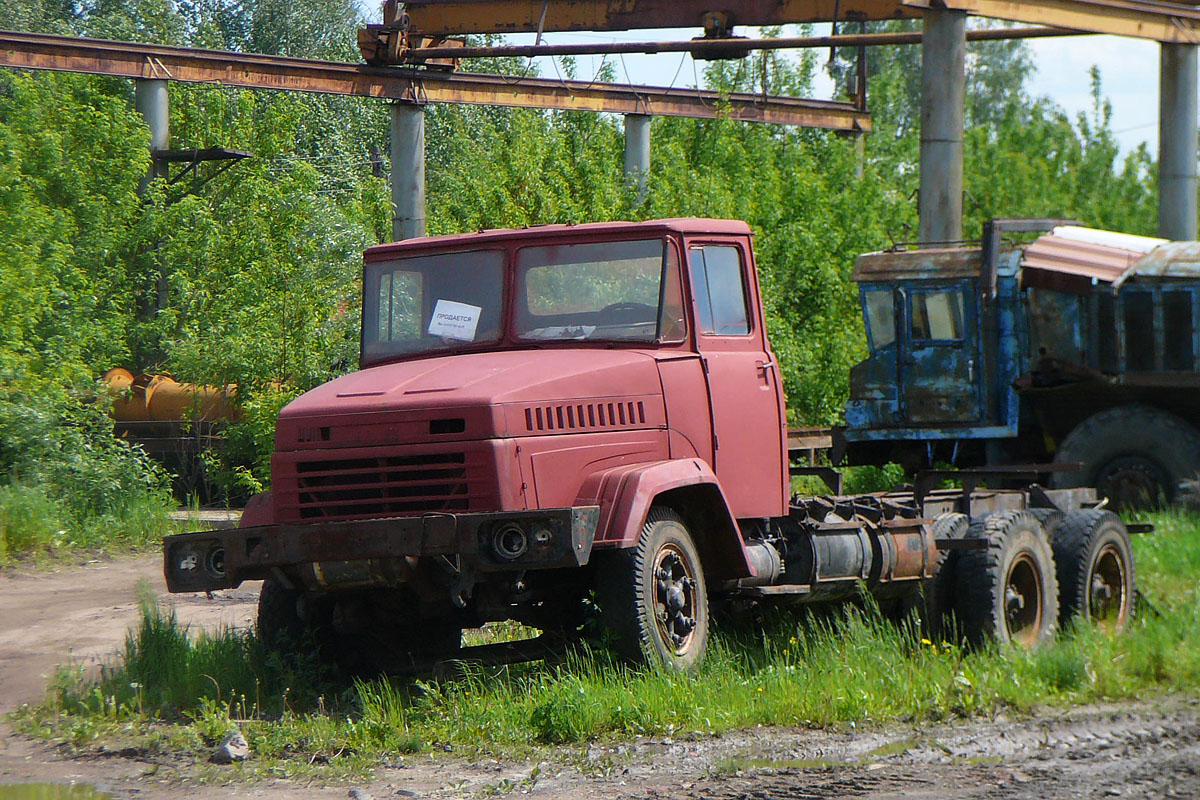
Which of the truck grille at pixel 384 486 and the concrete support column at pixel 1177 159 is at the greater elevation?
the concrete support column at pixel 1177 159

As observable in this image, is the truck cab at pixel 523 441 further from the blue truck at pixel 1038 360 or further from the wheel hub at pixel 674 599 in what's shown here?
the blue truck at pixel 1038 360

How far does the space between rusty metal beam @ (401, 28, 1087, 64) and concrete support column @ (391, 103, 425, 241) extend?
0.77 meters

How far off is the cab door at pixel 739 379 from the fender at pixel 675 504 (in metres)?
0.32

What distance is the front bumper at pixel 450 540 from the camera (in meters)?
6.45

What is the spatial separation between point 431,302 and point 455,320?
0.69ft

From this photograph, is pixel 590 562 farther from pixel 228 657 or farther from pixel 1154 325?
pixel 1154 325

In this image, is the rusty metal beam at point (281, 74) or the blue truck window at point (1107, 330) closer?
the blue truck window at point (1107, 330)

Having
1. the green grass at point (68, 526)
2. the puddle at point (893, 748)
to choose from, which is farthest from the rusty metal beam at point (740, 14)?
the puddle at point (893, 748)

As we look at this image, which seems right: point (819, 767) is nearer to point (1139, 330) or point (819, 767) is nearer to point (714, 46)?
point (1139, 330)

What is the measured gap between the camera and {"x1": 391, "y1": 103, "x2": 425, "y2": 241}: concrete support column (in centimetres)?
1870

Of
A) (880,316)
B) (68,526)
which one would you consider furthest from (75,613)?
(880,316)

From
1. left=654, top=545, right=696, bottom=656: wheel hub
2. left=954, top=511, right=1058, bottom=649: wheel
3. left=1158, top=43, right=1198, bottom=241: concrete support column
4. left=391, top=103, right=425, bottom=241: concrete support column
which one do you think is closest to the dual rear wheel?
left=954, top=511, right=1058, bottom=649: wheel

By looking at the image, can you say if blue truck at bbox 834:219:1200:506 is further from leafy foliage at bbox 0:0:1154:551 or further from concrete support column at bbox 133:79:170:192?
concrete support column at bbox 133:79:170:192

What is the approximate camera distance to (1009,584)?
842 centimetres
